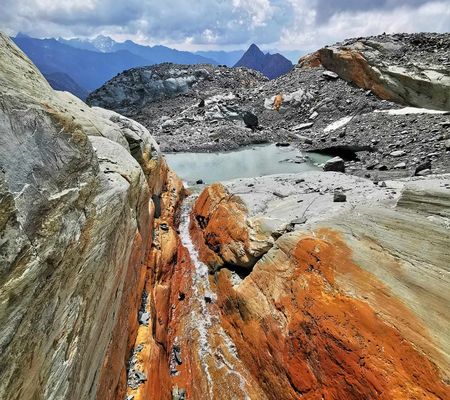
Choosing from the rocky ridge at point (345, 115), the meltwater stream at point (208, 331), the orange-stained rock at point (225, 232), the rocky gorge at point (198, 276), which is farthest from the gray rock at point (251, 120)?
the meltwater stream at point (208, 331)

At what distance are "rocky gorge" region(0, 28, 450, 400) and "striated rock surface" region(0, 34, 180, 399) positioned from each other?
0.10ft

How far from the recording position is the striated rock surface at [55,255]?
4.69 m

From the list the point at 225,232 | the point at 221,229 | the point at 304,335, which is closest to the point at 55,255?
the point at 304,335

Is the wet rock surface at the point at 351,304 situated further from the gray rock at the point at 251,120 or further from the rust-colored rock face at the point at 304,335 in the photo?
the gray rock at the point at 251,120

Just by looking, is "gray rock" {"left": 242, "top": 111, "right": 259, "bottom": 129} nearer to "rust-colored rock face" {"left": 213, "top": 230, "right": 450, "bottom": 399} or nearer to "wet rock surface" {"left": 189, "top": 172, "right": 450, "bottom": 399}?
"wet rock surface" {"left": 189, "top": 172, "right": 450, "bottom": 399}

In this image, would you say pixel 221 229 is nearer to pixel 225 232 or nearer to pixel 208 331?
pixel 225 232

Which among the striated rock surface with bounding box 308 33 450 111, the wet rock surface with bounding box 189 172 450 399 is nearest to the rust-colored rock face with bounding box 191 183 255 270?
the wet rock surface with bounding box 189 172 450 399

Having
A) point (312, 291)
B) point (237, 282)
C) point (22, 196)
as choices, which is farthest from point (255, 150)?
point (22, 196)

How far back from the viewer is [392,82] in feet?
123

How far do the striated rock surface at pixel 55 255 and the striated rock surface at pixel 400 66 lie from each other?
34332 millimetres

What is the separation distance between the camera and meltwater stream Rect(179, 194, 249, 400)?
10301 millimetres

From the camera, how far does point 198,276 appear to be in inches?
579

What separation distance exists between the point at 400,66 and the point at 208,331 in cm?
3603

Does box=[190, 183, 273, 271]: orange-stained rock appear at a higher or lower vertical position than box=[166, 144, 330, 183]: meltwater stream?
higher
